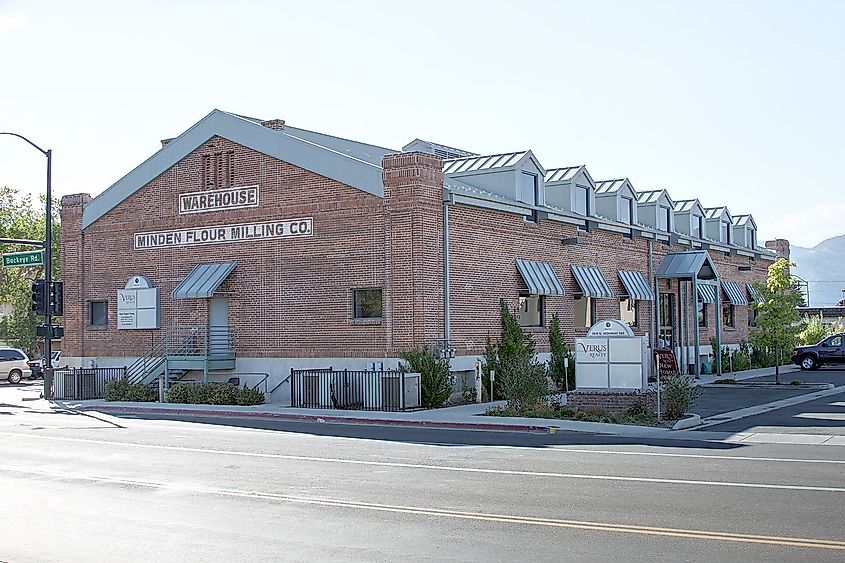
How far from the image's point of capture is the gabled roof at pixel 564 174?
3697 cm

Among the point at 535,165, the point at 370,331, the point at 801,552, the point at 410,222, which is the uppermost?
the point at 535,165

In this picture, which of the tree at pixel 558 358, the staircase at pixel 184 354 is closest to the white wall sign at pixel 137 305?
the staircase at pixel 184 354

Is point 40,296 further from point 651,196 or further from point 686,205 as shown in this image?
point 686,205

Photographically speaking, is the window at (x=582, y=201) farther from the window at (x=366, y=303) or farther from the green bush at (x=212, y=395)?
the green bush at (x=212, y=395)

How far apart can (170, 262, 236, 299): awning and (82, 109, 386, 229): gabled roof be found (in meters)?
3.85

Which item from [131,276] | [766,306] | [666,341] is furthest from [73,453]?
[666,341]

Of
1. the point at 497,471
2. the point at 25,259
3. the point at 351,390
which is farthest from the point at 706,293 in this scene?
the point at 497,471

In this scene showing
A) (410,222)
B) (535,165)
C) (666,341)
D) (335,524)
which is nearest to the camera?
(335,524)

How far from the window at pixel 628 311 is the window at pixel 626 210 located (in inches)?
120

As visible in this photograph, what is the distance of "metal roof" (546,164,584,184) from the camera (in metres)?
37.0

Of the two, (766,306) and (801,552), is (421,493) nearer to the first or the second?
(801,552)

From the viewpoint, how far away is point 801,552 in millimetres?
8984

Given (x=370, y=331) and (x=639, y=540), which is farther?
(x=370, y=331)

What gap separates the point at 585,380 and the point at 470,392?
517 cm
